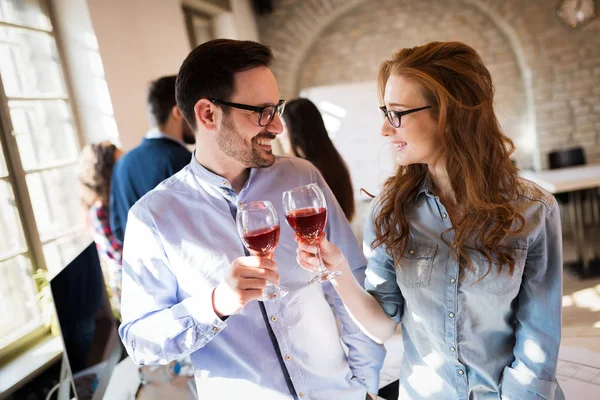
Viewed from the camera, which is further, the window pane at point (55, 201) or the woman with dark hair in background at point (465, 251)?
the window pane at point (55, 201)

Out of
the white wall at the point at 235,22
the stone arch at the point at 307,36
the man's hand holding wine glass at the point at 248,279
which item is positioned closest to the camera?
the man's hand holding wine glass at the point at 248,279

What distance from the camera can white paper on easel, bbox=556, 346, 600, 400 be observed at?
4.29 feet

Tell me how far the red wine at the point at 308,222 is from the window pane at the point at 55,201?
6.95 ft

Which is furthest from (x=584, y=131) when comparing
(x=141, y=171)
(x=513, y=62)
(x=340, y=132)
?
(x=141, y=171)

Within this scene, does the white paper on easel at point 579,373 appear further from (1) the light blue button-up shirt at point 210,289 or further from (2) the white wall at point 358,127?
(2) the white wall at point 358,127

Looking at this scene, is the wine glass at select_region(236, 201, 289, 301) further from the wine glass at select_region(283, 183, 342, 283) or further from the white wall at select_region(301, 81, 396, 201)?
the white wall at select_region(301, 81, 396, 201)

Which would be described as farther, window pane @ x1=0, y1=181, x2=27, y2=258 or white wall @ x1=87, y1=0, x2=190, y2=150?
white wall @ x1=87, y1=0, x2=190, y2=150

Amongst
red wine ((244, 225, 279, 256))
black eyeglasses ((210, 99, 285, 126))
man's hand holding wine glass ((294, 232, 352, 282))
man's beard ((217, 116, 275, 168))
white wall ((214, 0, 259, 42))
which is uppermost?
white wall ((214, 0, 259, 42))

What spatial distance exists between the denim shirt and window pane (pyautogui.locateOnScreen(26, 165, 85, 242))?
2.31 meters

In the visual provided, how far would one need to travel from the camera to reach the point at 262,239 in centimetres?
115

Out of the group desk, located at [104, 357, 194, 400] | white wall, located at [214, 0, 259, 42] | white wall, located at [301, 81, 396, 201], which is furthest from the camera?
white wall, located at [301, 81, 396, 201]

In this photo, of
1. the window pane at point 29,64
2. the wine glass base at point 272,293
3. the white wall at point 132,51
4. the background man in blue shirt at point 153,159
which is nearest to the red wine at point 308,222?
the wine glass base at point 272,293

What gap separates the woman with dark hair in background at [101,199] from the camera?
2996 mm

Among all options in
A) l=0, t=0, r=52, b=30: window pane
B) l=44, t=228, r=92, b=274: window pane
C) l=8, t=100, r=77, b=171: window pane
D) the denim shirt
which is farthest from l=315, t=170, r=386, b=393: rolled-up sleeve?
l=0, t=0, r=52, b=30: window pane
